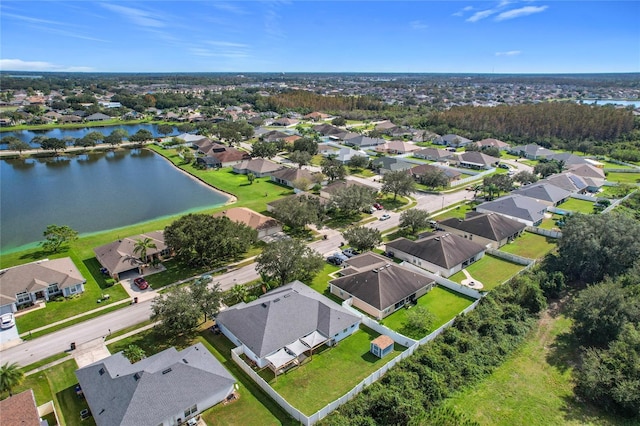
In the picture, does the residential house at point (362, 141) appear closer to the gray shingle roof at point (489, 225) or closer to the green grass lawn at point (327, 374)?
the gray shingle roof at point (489, 225)

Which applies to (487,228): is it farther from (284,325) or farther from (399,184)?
(284,325)

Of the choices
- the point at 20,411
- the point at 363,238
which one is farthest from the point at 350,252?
the point at 20,411

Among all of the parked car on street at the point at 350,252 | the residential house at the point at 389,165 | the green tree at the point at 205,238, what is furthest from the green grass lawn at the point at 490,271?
the residential house at the point at 389,165

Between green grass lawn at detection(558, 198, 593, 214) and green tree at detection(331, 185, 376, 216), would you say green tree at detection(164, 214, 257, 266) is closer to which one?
green tree at detection(331, 185, 376, 216)

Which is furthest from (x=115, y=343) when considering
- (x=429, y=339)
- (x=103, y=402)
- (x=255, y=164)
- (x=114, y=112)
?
(x=114, y=112)

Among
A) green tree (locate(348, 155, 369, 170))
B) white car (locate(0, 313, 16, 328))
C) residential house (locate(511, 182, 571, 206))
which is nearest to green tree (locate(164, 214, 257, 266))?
white car (locate(0, 313, 16, 328))

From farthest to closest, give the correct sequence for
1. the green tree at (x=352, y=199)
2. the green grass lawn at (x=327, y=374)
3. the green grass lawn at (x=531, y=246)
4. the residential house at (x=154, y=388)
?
the green tree at (x=352, y=199)
the green grass lawn at (x=531, y=246)
the green grass lawn at (x=327, y=374)
the residential house at (x=154, y=388)
